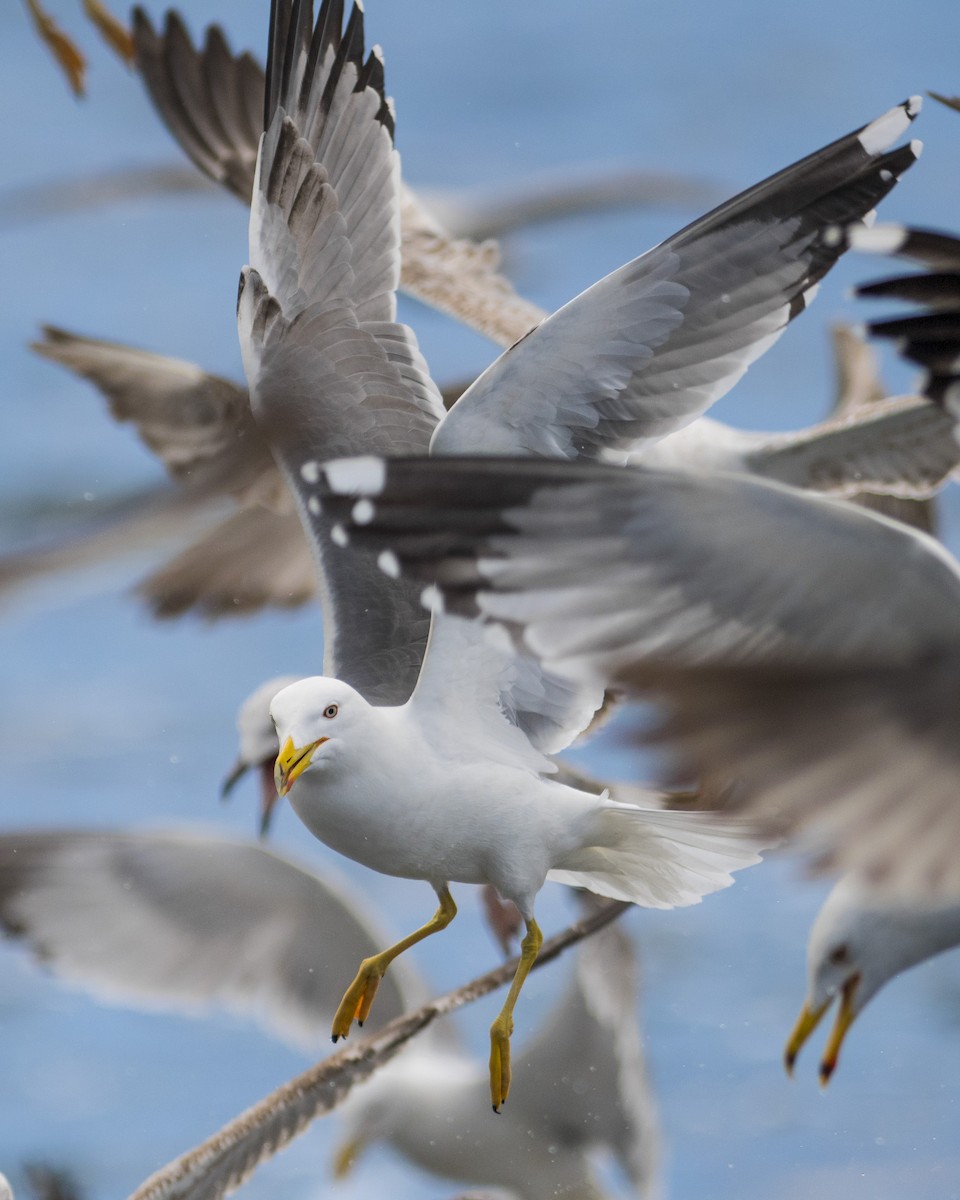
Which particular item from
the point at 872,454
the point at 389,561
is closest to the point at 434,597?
the point at 389,561

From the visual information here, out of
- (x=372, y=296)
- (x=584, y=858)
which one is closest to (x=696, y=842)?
(x=584, y=858)

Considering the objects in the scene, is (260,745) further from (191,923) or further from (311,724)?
(311,724)

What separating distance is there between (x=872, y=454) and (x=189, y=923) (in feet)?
4.30

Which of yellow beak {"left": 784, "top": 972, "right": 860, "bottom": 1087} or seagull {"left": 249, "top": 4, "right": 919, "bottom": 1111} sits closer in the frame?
seagull {"left": 249, "top": 4, "right": 919, "bottom": 1111}

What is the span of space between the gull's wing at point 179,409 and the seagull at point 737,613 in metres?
1.21

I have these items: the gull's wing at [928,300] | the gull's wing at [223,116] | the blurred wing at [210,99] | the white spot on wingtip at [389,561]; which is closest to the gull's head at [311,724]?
the white spot on wingtip at [389,561]

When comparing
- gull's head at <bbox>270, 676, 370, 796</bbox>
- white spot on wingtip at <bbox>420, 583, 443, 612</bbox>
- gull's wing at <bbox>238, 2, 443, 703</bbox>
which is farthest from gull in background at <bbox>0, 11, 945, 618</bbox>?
white spot on wingtip at <bbox>420, 583, 443, 612</bbox>

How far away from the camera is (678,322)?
2062 mm

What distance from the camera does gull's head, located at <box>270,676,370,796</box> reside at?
1.99 metres

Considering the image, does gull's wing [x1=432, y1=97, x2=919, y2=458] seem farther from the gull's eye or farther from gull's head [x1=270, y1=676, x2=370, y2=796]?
the gull's eye

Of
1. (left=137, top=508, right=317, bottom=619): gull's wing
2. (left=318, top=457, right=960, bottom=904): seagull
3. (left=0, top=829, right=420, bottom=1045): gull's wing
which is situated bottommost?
(left=0, top=829, right=420, bottom=1045): gull's wing

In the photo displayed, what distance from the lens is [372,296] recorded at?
8.08 feet

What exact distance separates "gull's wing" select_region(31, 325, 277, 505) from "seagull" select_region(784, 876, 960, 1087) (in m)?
1.04

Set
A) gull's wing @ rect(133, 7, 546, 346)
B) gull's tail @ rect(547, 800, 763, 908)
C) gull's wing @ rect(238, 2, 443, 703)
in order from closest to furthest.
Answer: gull's tail @ rect(547, 800, 763, 908) → gull's wing @ rect(238, 2, 443, 703) → gull's wing @ rect(133, 7, 546, 346)
